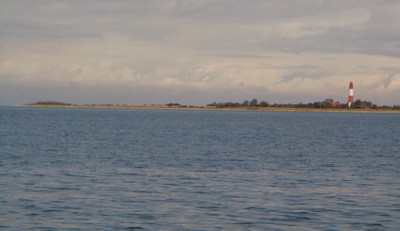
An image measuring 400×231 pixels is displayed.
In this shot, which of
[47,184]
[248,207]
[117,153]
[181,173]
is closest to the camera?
[248,207]

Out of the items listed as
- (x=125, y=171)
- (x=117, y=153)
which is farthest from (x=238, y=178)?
(x=117, y=153)

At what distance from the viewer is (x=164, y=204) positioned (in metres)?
22.5

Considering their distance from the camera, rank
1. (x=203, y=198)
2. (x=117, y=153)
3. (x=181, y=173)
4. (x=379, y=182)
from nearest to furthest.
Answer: (x=203, y=198), (x=379, y=182), (x=181, y=173), (x=117, y=153)

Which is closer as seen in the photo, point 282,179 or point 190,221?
point 190,221

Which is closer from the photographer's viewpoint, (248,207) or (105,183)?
(248,207)

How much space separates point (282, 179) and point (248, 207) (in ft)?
27.4

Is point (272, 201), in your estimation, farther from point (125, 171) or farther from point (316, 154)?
point (316, 154)

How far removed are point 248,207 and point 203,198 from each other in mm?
2344

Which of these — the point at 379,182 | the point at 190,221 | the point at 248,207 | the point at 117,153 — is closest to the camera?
the point at 190,221

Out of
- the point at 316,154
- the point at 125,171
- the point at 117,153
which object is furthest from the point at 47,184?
the point at 316,154

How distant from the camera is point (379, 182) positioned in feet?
96.7

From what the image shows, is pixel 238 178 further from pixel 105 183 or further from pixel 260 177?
pixel 105 183

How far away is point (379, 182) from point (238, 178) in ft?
22.1

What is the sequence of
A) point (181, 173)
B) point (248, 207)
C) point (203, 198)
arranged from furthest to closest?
1. point (181, 173)
2. point (203, 198)
3. point (248, 207)
